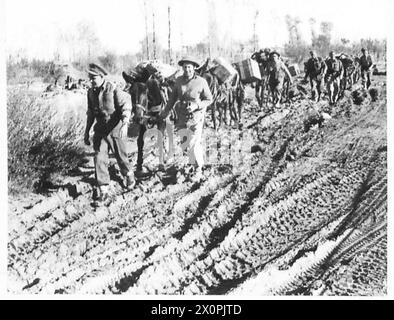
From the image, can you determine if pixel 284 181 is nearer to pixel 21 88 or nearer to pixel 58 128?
pixel 58 128

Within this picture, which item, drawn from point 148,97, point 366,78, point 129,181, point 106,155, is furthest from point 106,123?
point 366,78

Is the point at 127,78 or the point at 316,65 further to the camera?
the point at 316,65

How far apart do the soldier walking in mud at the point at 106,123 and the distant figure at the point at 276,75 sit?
1165mm

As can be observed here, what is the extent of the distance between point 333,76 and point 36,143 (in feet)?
7.94

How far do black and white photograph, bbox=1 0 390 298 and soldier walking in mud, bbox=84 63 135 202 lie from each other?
11mm

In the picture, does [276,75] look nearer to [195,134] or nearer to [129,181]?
[195,134]

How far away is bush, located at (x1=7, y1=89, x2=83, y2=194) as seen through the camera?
17.4 ft

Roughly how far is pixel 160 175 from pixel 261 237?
0.93m

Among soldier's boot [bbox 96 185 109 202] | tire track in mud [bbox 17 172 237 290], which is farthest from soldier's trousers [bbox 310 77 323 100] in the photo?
soldier's boot [bbox 96 185 109 202]

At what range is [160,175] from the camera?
537 centimetres

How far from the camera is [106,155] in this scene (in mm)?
5312

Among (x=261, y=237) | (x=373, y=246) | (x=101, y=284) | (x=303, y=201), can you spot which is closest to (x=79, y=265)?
(x=101, y=284)

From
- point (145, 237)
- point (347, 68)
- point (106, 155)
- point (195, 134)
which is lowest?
point (145, 237)

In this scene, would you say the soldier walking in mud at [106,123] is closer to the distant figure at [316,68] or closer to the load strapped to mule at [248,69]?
the load strapped to mule at [248,69]
